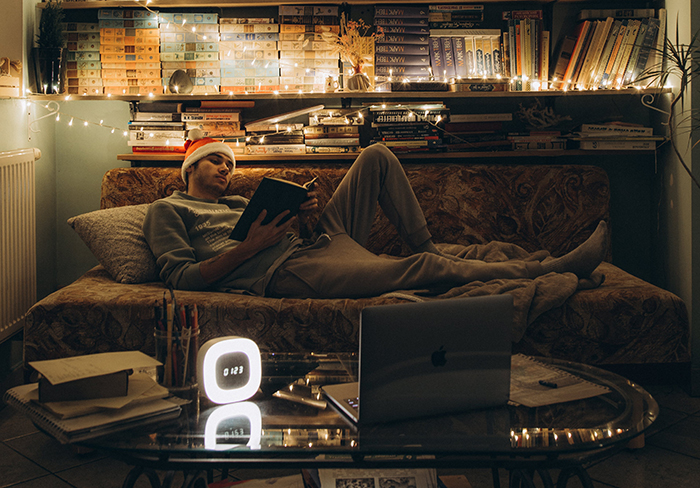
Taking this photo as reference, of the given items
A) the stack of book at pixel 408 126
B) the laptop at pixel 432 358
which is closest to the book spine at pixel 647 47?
the stack of book at pixel 408 126

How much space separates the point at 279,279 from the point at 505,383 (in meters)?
1.07

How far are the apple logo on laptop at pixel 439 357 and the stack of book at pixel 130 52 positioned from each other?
2.26m

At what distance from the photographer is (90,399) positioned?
808mm

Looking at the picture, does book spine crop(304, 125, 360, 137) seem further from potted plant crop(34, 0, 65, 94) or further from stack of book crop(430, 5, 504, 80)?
potted plant crop(34, 0, 65, 94)

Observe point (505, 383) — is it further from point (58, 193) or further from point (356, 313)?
point (58, 193)

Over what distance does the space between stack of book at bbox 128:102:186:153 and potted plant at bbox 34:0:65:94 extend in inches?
14.9

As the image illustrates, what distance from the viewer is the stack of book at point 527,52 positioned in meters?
2.61

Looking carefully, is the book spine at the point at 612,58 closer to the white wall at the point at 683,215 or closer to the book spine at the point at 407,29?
the white wall at the point at 683,215

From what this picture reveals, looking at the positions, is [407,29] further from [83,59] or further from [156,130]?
[83,59]

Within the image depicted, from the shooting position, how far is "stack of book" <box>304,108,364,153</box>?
2559 millimetres

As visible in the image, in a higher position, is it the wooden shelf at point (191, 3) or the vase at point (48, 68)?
the wooden shelf at point (191, 3)

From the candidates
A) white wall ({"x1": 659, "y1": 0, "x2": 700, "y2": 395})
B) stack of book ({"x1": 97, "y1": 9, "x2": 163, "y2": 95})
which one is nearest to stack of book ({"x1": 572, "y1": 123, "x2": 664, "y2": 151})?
white wall ({"x1": 659, "y1": 0, "x2": 700, "y2": 395})

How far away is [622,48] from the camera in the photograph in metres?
2.54

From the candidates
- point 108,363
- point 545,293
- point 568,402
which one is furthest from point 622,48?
point 108,363
